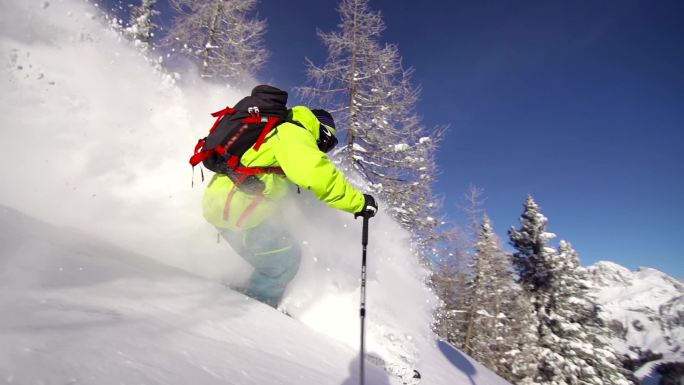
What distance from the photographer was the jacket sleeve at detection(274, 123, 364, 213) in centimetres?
309

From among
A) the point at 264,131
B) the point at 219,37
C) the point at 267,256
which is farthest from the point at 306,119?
the point at 219,37

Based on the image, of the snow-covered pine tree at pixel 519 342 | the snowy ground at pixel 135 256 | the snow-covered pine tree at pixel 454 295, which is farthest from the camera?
the snow-covered pine tree at pixel 454 295

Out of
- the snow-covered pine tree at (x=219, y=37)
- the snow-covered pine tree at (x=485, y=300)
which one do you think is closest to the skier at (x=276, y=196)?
the snow-covered pine tree at (x=219, y=37)

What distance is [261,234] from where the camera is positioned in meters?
3.64

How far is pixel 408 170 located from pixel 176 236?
971 centimetres

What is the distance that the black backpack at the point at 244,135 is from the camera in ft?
10.7

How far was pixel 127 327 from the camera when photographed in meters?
1.87

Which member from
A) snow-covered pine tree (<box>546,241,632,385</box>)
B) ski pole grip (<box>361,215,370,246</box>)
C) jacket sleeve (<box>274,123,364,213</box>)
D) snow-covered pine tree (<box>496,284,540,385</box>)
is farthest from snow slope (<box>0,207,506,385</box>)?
snow-covered pine tree (<box>546,241,632,385</box>)

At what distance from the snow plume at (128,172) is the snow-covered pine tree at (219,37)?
8.52 m

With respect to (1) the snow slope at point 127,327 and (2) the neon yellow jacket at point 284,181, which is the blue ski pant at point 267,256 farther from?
(1) the snow slope at point 127,327

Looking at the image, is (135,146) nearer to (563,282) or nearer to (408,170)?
(408,170)

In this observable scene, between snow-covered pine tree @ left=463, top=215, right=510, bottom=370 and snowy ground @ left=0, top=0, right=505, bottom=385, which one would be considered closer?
snowy ground @ left=0, top=0, right=505, bottom=385

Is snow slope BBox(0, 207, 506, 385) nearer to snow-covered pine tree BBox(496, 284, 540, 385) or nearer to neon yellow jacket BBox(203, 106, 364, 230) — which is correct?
neon yellow jacket BBox(203, 106, 364, 230)

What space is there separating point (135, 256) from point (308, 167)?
2.01 metres
